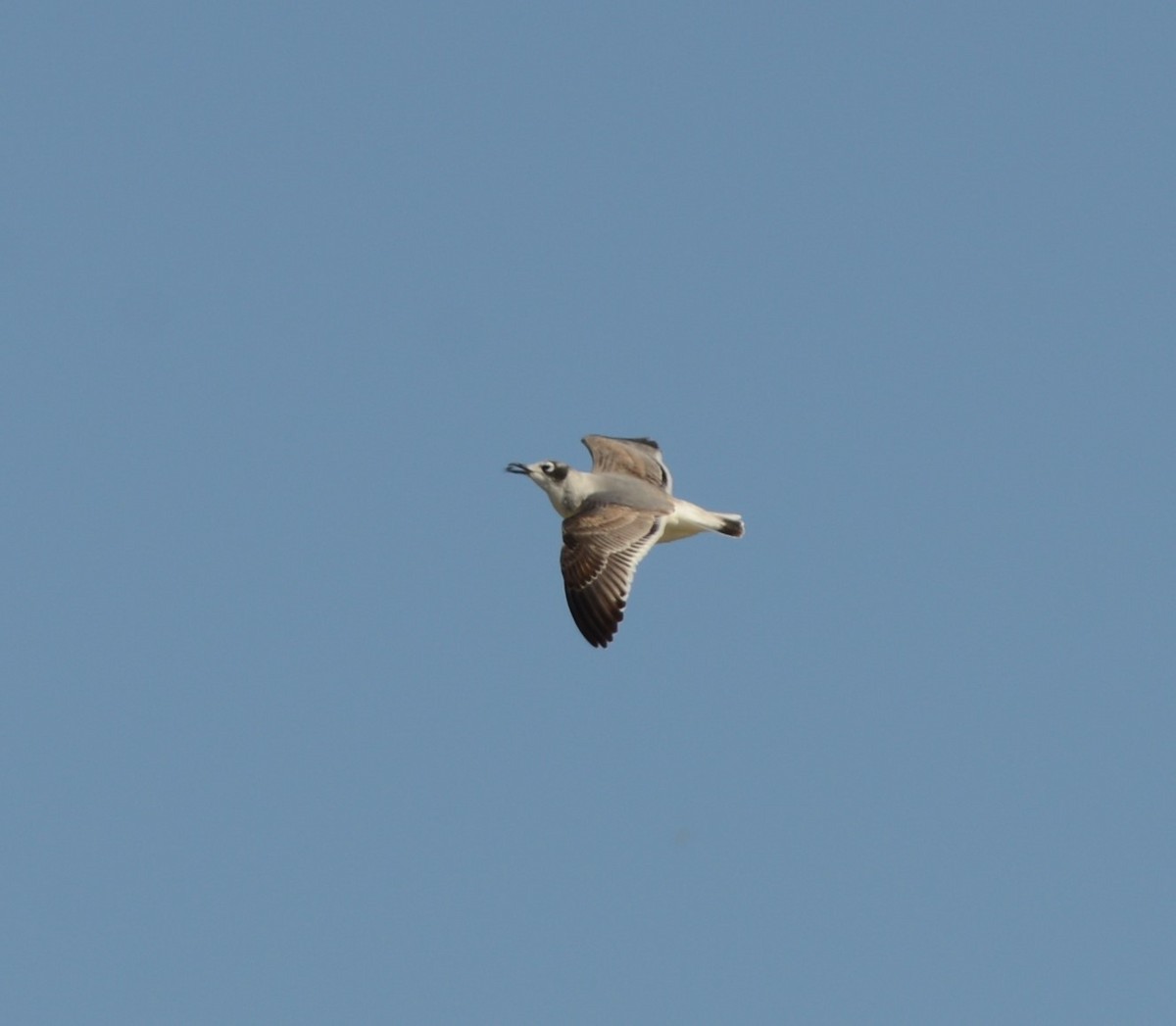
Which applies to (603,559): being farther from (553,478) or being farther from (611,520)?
(553,478)

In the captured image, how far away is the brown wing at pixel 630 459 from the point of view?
37.0 meters

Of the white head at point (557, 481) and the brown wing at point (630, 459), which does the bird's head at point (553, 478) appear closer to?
the white head at point (557, 481)

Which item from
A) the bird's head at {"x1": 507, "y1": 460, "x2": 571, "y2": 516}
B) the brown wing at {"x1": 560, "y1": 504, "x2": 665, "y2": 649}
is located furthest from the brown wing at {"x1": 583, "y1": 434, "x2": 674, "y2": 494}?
the brown wing at {"x1": 560, "y1": 504, "x2": 665, "y2": 649}

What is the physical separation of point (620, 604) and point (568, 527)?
1.94 meters

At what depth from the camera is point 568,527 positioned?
1300 inches

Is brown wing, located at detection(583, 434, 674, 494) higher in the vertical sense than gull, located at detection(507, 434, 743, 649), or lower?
higher

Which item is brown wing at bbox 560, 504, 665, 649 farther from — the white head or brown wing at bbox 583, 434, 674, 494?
brown wing at bbox 583, 434, 674, 494

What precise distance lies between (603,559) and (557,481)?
3408 mm

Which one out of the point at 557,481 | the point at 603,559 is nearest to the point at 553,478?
the point at 557,481

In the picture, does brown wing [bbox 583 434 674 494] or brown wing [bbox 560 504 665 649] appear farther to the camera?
brown wing [bbox 583 434 674 494]

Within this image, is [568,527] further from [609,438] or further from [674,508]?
[609,438]

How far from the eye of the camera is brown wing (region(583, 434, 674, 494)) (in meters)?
37.0

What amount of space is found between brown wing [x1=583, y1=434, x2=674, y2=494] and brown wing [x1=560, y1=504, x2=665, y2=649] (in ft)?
9.58

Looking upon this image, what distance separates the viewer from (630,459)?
124 feet
